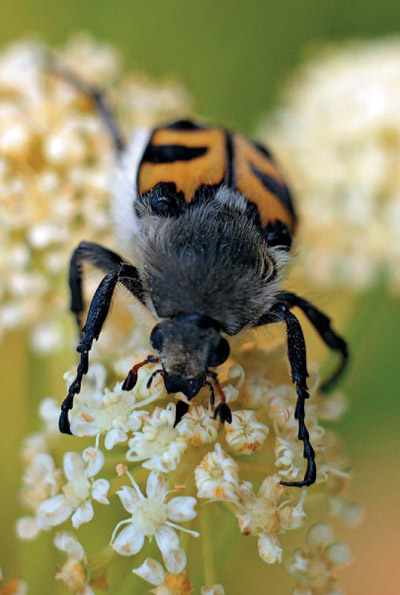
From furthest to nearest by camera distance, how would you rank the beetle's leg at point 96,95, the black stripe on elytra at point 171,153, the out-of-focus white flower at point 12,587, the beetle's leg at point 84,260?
the beetle's leg at point 96,95 < the black stripe on elytra at point 171,153 < the beetle's leg at point 84,260 < the out-of-focus white flower at point 12,587

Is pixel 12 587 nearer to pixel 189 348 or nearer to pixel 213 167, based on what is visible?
pixel 189 348

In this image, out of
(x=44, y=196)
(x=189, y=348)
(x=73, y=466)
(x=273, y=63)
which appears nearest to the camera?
(x=189, y=348)

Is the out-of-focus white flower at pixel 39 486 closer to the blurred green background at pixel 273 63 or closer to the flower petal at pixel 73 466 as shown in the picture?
the flower petal at pixel 73 466

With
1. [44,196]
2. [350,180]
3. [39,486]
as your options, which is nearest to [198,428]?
[39,486]

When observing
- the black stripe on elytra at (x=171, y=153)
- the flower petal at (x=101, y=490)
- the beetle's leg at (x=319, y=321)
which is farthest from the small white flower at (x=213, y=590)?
the black stripe on elytra at (x=171, y=153)

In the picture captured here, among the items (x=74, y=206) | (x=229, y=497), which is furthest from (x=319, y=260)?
(x=229, y=497)

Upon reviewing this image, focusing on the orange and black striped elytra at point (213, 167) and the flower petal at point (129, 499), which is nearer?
the flower petal at point (129, 499)
